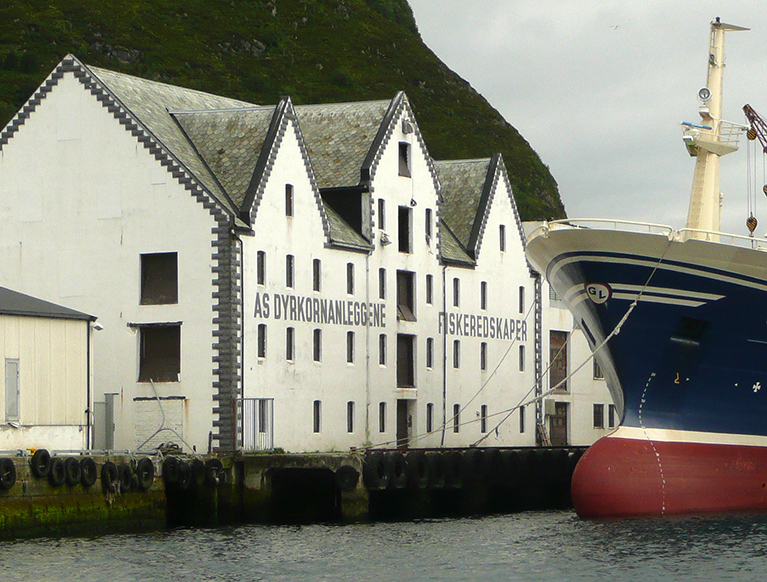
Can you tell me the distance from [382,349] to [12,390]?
71.3ft

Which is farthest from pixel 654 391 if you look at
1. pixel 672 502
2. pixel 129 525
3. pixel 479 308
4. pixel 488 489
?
pixel 479 308

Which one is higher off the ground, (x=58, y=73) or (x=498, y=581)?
(x=58, y=73)

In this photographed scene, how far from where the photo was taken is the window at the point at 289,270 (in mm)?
61531

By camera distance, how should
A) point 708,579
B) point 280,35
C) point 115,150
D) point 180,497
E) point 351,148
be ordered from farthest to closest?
point 280,35, point 351,148, point 115,150, point 180,497, point 708,579

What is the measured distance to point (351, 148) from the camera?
68.6 metres

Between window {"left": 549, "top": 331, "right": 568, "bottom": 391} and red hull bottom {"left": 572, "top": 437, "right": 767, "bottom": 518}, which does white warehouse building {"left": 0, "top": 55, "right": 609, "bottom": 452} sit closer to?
window {"left": 549, "top": 331, "right": 568, "bottom": 391}

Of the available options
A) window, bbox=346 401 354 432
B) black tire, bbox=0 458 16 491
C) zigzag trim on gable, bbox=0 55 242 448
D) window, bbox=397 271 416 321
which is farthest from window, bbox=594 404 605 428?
black tire, bbox=0 458 16 491

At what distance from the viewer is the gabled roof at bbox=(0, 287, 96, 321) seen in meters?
49.8

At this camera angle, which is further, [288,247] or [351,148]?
[351,148]

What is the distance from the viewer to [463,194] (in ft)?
259

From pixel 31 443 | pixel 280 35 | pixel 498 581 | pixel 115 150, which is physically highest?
pixel 280 35

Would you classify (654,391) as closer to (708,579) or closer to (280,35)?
(708,579)

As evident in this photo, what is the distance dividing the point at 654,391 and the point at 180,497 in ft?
49.9

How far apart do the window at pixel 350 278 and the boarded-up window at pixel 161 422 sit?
33.5 feet
